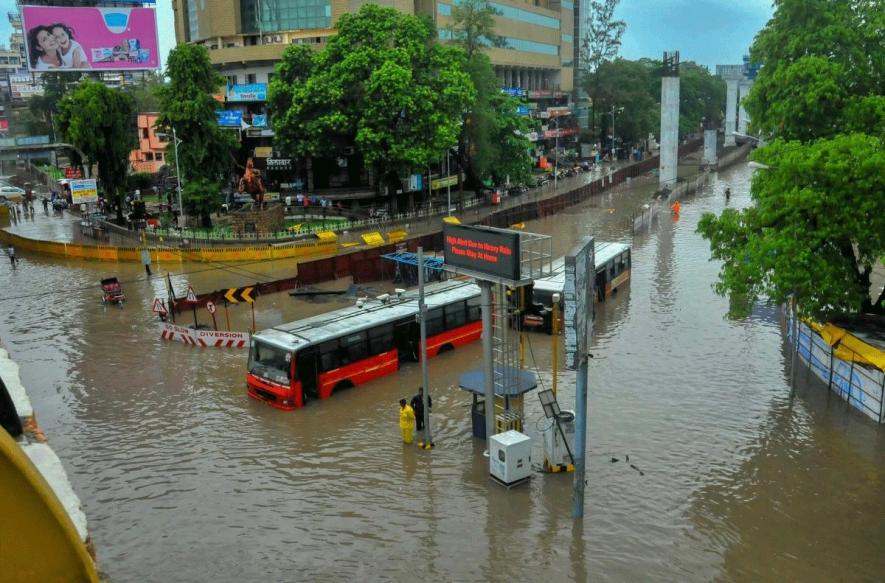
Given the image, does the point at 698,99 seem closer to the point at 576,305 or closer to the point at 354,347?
the point at 354,347

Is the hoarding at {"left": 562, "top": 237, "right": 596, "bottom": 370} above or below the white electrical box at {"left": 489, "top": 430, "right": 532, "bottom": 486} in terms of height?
above

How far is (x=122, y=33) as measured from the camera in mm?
64125

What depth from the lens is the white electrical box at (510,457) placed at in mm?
15211

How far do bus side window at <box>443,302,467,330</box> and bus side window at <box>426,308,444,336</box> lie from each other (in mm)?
258

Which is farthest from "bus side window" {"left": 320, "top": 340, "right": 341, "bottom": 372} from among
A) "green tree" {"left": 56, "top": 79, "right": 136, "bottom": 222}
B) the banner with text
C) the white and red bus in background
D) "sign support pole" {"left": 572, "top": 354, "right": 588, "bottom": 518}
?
"green tree" {"left": 56, "top": 79, "right": 136, "bottom": 222}

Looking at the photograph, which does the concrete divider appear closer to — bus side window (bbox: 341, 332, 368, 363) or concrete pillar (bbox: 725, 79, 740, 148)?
bus side window (bbox: 341, 332, 368, 363)

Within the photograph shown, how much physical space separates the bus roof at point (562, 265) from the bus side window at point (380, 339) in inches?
203

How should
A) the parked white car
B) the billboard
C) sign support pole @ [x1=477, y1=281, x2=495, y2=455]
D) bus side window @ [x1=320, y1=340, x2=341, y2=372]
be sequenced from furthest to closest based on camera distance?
the parked white car → the billboard → bus side window @ [x1=320, y1=340, x2=341, y2=372] → sign support pole @ [x1=477, y1=281, x2=495, y2=455]

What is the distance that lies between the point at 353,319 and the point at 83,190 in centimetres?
2987

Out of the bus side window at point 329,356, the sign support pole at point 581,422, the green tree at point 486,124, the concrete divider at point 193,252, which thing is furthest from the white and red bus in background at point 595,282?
the green tree at point 486,124

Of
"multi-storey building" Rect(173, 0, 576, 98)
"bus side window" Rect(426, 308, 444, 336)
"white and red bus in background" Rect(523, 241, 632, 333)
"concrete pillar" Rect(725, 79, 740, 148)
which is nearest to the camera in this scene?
"bus side window" Rect(426, 308, 444, 336)

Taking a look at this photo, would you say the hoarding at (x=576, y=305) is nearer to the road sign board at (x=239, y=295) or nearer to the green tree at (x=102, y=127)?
the road sign board at (x=239, y=295)

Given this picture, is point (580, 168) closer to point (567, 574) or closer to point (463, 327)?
point (463, 327)

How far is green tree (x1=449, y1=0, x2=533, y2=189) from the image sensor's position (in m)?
54.6
